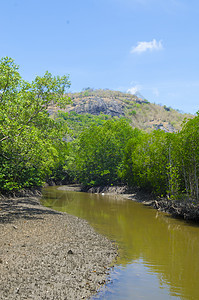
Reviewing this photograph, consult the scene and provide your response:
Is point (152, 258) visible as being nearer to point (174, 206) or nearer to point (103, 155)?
point (174, 206)

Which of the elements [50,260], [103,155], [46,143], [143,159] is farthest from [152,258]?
[103,155]

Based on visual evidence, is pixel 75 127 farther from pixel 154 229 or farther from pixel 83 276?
pixel 83 276

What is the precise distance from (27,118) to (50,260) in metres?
15.3

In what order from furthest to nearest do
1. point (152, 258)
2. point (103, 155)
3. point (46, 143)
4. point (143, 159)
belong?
point (103, 155)
point (143, 159)
point (46, 143)
point (152, 258)

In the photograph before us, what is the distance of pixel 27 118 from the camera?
24.6m

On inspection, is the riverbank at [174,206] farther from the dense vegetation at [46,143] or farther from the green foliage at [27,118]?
the green foliage at [27,118]

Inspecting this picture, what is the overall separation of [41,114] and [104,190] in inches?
1506

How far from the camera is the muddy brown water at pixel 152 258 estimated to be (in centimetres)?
1073

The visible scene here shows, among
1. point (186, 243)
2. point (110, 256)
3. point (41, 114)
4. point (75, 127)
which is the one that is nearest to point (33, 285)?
point (110, 256)

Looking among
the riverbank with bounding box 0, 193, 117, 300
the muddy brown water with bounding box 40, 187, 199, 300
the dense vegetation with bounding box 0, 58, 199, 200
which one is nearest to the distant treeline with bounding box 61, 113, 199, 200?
the dense vegetation with bounding box 0, 58, 199, 200

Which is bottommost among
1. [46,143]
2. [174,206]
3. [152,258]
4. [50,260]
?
[152,258]

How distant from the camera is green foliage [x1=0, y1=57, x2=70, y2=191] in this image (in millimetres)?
20500

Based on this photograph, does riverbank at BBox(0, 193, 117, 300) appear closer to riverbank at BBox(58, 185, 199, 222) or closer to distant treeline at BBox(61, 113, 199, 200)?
riverbank at BBox(58, 185, 199, 222)

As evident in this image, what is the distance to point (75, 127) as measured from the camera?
139000mm
